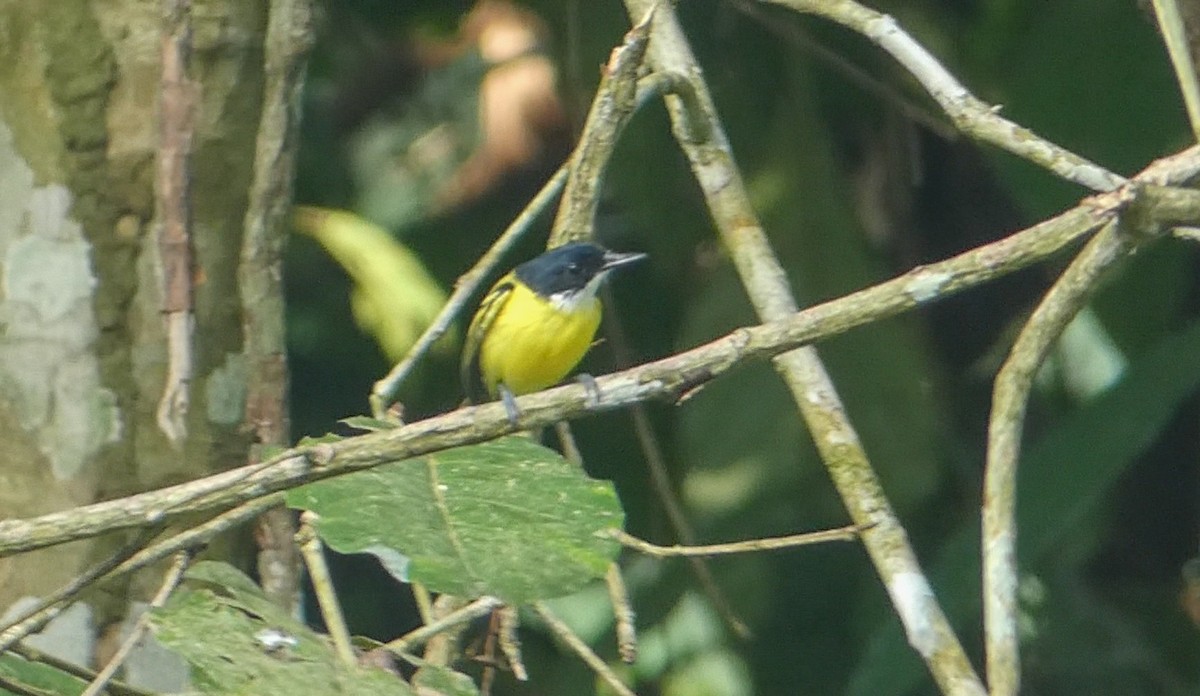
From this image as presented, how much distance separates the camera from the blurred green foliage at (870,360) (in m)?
2.95

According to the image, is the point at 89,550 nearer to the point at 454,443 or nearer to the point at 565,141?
the point at 454,443

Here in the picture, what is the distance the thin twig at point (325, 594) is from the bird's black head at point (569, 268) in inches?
33.0

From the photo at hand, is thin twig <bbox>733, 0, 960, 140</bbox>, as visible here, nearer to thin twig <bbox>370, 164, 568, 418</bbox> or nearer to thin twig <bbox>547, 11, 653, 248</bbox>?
thin twig <bbox>547, 11, 653, 248</bbox>

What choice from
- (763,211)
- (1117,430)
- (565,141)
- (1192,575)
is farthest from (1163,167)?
(565,141)

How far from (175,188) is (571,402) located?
3.19ft

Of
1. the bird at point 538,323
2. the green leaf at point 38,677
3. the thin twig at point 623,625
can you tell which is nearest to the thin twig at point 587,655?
the thin twig at point 623,625

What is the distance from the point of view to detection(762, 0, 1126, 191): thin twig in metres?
1.54

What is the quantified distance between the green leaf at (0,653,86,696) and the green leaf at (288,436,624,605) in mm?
262

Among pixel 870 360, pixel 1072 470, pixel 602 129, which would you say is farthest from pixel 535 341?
pixel 602 129

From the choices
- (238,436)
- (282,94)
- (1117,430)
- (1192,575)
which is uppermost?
(282,94)

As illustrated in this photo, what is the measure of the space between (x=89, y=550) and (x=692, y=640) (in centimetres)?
142

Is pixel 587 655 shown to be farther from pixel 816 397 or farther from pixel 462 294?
pixel 462 294

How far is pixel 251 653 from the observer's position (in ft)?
5.03

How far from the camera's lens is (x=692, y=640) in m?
3.30
